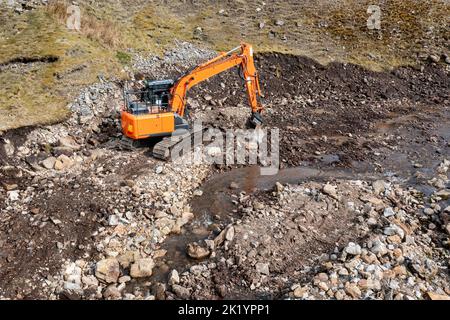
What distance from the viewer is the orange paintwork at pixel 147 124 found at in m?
16.6

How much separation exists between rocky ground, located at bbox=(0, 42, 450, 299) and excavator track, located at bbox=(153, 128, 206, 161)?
0.36m

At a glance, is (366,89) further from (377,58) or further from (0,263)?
(0,263)

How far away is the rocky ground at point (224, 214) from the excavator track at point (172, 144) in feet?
1.19

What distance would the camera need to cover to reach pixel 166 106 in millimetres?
17938

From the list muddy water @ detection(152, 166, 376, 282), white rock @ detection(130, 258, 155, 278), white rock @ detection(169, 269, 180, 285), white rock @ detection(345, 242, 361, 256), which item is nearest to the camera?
white rock @ detection(169, 269, 180, 285)

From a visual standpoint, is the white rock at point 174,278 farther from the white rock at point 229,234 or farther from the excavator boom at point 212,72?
the excavator boom at point 212,72

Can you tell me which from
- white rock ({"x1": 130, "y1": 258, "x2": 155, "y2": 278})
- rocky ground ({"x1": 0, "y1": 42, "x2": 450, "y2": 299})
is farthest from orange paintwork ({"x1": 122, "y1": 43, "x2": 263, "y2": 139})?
white rock ({"x1": 130, "y1": 258, "x2": 155, "y2": 278})

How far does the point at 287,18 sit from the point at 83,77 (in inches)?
655

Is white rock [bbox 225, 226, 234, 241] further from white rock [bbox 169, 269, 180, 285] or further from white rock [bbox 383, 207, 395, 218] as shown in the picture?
white rock [bbox 383, 207, 395, 218]

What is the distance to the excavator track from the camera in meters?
16.9

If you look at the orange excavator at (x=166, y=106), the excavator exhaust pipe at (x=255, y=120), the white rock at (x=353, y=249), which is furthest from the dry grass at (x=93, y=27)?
the white rock at (x=353, y=249)

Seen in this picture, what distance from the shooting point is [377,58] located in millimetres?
29281

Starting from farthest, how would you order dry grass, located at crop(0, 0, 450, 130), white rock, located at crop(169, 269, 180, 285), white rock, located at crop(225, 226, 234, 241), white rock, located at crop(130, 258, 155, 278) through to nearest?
dry grass, located at crop(0, 0, 450, 130), white rock, located at crop(225, 226, 234, 241), white rock, located at crop(130, 258, 155, 278), white rock, located at crop(169, 269, 180, 285)
